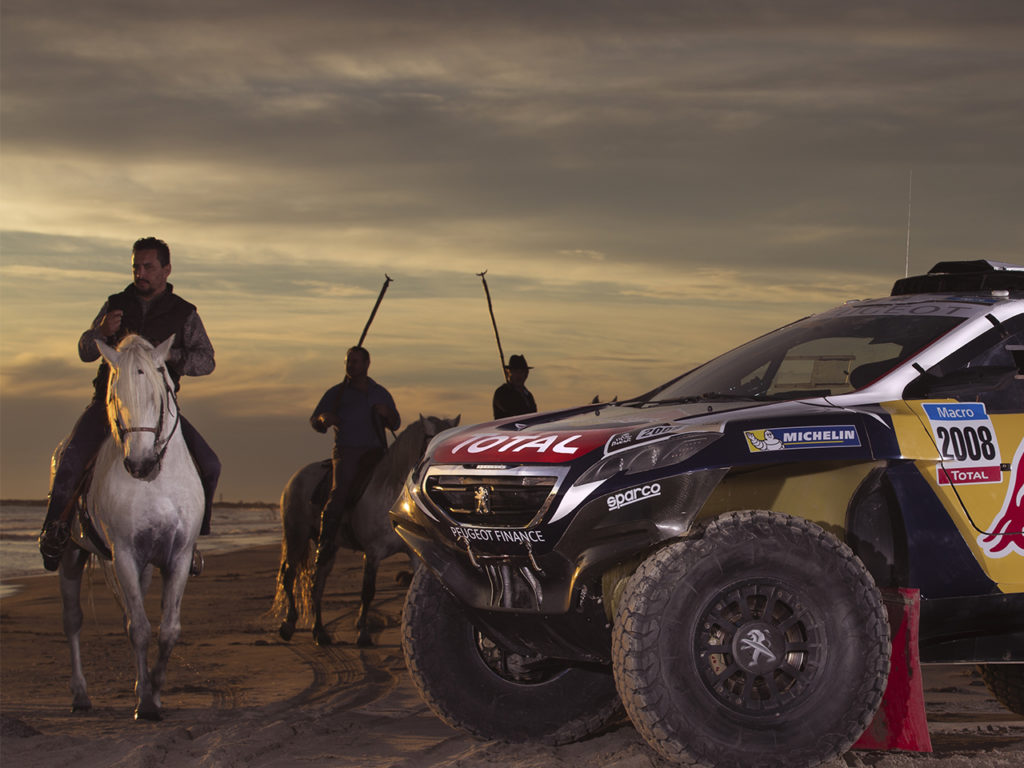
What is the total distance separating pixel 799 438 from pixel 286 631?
905cm

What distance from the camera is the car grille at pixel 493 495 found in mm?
→ 5738

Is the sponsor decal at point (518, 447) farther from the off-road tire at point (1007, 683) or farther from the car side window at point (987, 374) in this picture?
the off-road tire at point (1007, 683)

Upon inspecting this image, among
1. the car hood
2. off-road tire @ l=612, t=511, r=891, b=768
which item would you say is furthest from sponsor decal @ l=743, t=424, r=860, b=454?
off-road tire @ l=612, t=511, r=891, b=768

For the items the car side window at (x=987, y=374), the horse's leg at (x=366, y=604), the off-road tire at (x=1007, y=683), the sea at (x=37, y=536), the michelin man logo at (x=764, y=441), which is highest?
the car side window at (x=987, y=374)

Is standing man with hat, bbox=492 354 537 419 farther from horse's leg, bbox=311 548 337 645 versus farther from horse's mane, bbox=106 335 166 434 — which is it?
horse's mane, bbox=106 335 166 434

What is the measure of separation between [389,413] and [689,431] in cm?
856

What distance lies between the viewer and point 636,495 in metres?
5.52

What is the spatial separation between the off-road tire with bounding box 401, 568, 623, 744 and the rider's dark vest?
3569 millimetres

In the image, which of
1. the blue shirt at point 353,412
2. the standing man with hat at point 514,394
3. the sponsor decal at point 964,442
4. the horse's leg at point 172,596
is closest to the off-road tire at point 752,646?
the sponsor decal at point 964,442

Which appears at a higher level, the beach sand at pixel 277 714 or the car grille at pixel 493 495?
the car grille at pixel 493 495

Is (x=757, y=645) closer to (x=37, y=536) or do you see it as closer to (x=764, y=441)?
(x=764, y=441)

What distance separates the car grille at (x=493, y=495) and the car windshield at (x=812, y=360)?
1282 millimetres

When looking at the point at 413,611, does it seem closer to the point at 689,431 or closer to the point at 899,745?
the point at 689,431

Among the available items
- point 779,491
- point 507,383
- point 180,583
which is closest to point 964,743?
point 779,491
